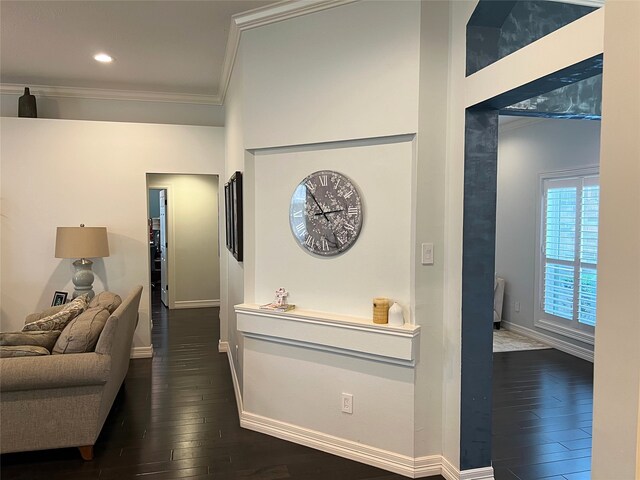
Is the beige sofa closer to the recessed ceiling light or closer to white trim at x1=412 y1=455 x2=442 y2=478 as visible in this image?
white trim at x1=412 y1=455 x2=442 y2=478

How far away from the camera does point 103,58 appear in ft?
13.7

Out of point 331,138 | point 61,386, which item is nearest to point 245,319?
point 61,386

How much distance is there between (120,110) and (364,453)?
4574mm

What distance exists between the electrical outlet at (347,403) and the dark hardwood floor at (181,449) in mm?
310

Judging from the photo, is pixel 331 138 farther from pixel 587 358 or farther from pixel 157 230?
pixel 157 230

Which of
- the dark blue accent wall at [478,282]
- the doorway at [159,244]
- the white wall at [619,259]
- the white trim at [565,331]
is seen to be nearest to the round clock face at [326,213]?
the dark blue accent wall at [478,282]

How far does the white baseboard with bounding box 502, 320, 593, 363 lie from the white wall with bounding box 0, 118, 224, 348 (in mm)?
4599

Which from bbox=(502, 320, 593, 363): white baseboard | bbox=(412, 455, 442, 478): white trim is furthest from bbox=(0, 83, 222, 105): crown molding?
bbox=(502, 320, 593, 363): white baseboard

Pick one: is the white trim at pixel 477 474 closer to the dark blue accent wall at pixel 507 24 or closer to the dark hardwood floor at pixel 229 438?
the dark hardwood floor at pixel 229 438

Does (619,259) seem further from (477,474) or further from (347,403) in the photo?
(347,403)

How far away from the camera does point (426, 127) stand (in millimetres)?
2562

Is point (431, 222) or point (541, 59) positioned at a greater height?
point (541, 59)

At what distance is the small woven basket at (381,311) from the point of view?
2.65 meters

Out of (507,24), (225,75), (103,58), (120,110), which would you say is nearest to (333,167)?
(507,24)
